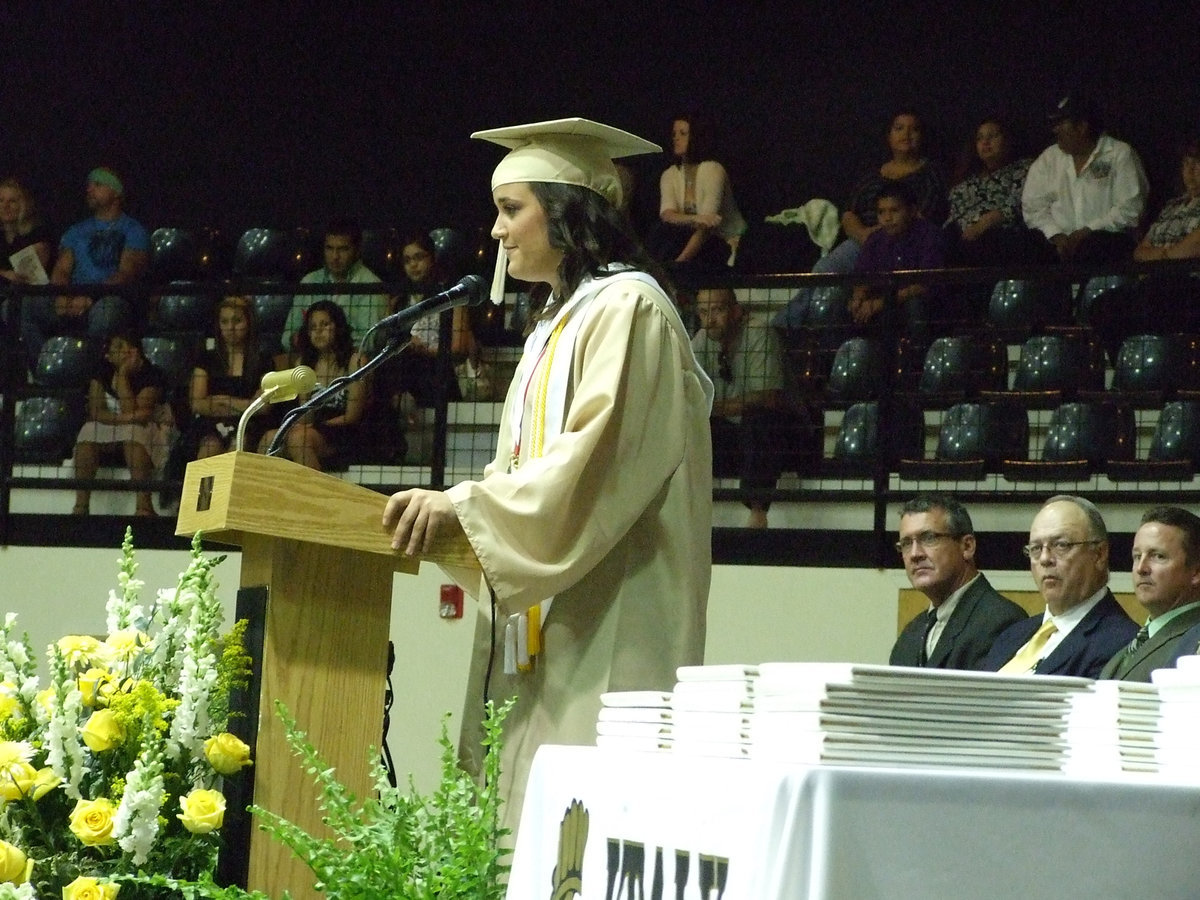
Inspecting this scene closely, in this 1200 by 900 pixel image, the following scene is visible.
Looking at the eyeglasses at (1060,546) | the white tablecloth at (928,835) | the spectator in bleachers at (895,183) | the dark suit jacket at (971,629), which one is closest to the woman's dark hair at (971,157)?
the spectator in bleachers at (895,183)

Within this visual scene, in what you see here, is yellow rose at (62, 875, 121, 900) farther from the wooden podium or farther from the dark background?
the dark background

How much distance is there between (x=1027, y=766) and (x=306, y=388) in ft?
5.21

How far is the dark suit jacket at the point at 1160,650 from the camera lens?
4.45 m

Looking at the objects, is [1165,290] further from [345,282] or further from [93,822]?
[93,822]

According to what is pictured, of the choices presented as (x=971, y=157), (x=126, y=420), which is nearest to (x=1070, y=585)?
(x=971, y=157)

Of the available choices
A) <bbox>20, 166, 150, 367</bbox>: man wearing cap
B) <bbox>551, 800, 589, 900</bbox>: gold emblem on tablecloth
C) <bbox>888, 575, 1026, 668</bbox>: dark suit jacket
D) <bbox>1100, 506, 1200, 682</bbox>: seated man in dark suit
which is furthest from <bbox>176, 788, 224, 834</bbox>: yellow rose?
<bbox>20, 166, 150, 367</bbox>: man wearing cap

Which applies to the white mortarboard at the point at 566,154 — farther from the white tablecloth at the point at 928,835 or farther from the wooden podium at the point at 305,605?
the white tablecloth at the point at 928,835

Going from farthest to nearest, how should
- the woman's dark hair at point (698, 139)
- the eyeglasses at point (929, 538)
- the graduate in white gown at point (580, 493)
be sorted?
the woman's dark hair at point (698, 139)
the eyeglasses at point (929, 538)
the graduate in white gown at point (580, 493)

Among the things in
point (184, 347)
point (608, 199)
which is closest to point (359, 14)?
point (184, 347)

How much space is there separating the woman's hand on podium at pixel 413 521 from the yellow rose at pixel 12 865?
2.37 ft

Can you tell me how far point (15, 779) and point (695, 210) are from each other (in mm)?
7276

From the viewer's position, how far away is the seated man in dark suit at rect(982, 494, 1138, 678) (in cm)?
507

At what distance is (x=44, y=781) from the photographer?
2689mm

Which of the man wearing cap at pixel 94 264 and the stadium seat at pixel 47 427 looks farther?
the man wearing cap at pixel 94 264
